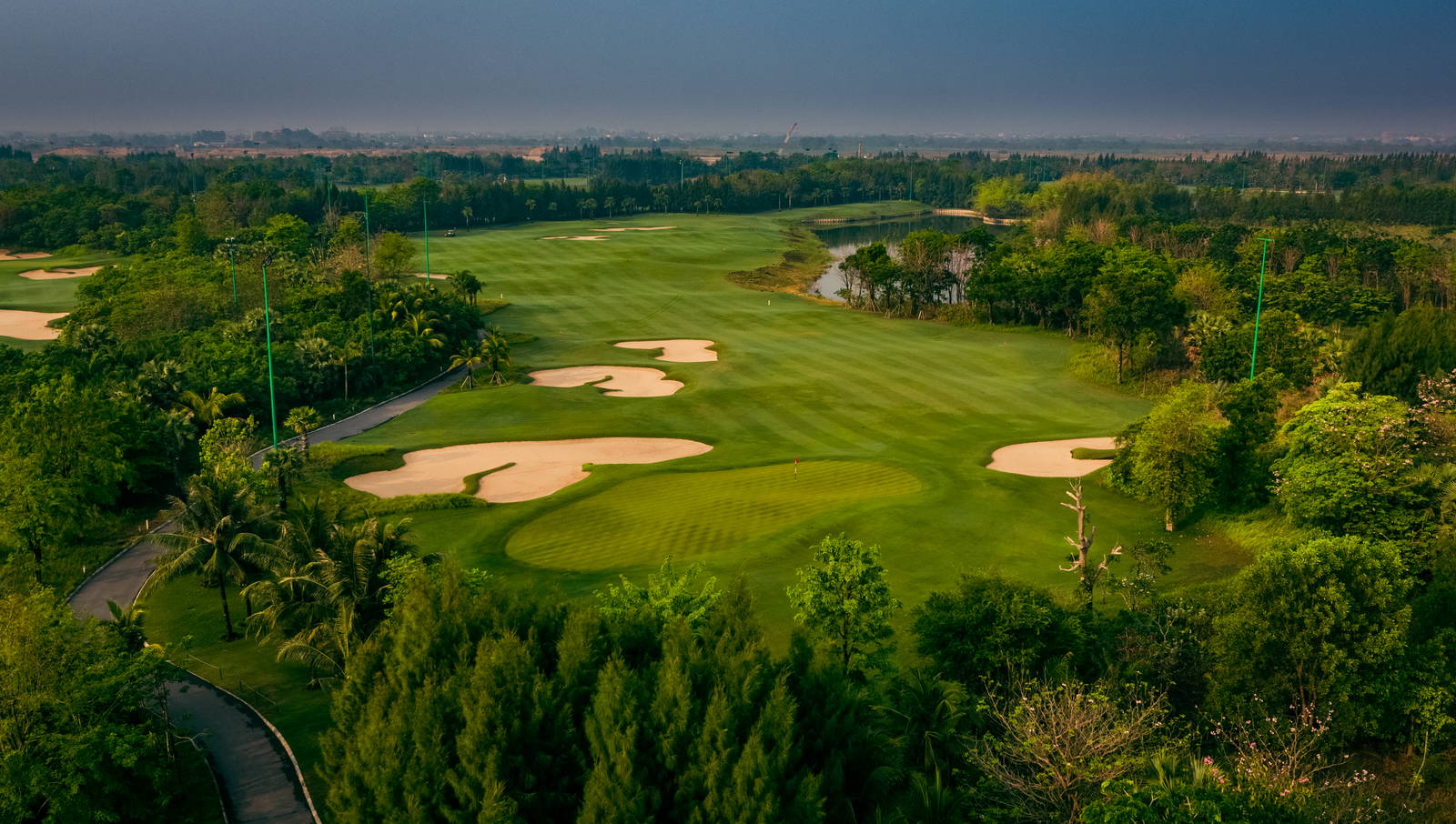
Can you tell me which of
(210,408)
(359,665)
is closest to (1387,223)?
(210,408)

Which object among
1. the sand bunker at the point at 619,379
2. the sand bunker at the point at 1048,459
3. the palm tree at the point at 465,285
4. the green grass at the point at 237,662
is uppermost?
the palm tree at the point at 465,285

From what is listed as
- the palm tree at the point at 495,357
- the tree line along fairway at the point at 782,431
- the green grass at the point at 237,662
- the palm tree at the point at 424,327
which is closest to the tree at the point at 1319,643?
the tree line along fairway at the point at 782,431

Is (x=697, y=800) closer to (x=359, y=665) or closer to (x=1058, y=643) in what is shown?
(x=359, y=665)

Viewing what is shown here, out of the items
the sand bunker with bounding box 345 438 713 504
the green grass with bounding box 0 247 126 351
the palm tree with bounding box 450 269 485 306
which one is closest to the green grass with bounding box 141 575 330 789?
the sand bunker with bounding box 345 438 713 504

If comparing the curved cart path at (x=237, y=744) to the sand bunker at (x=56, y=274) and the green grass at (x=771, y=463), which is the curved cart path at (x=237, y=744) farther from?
the sand bunker at (x=56, y=274)

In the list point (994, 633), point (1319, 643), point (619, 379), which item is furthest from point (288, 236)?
point (1319, 643)

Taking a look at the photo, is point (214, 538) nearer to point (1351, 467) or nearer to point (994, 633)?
point (994, 633)

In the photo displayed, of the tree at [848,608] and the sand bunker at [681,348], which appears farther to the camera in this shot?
the sand bunker at [681,348]
